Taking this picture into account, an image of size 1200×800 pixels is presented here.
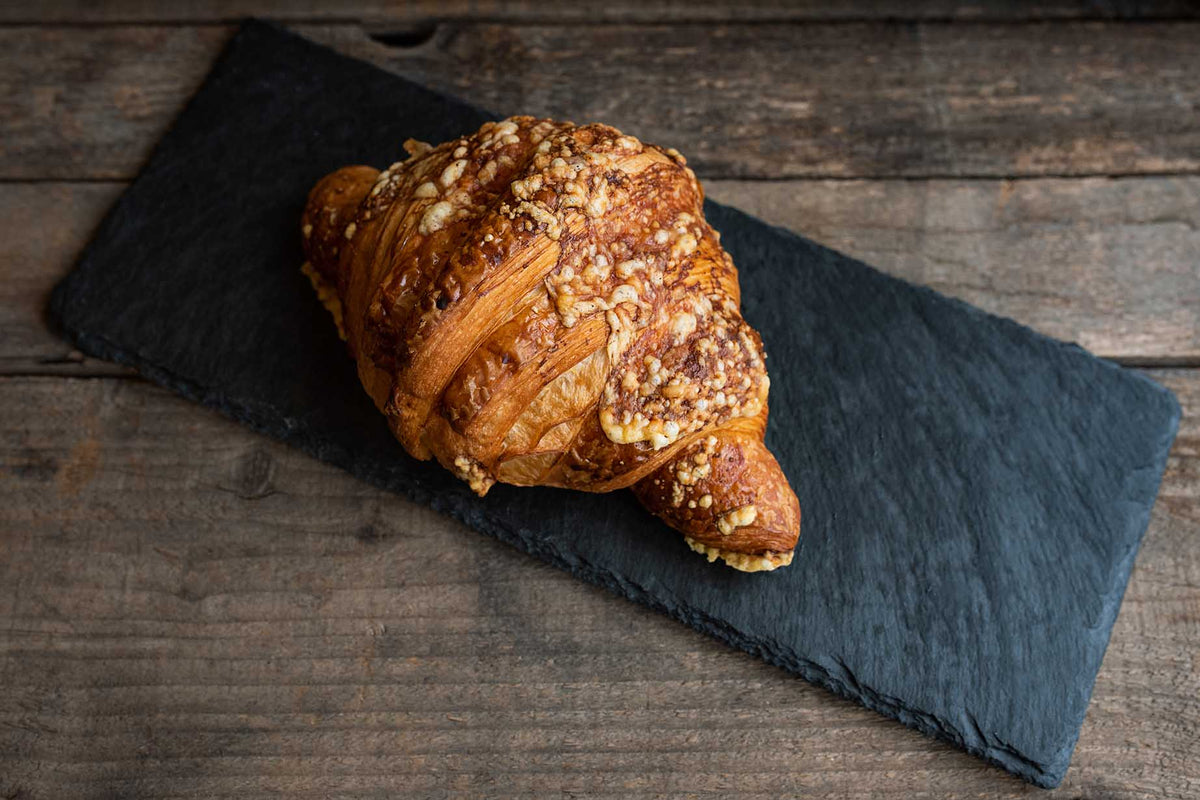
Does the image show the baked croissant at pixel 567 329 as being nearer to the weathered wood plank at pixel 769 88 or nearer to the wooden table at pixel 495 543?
the wooden table at pixel 495 543

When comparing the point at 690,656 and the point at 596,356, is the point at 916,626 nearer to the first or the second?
the point at 690,656

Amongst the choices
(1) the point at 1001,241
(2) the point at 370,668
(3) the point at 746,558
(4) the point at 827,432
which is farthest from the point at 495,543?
(1) the point at 1001,241

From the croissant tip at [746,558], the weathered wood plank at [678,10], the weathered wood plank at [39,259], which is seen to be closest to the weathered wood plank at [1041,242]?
the weathered wood plank at [678,10]

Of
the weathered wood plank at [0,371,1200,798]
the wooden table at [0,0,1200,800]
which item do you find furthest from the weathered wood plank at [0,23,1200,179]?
the weathered wood plank at [0,371,1200,798]

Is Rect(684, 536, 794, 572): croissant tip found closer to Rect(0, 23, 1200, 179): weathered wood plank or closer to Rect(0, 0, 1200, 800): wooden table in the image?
Rect(0, 0, 1200, 800): wooden table

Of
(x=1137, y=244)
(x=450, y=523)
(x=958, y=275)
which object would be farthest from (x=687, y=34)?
(x=450, y=523)

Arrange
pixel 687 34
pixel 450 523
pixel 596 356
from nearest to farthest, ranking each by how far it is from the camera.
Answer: pixel 596 356, pixel 450 523, pixel 687 34
